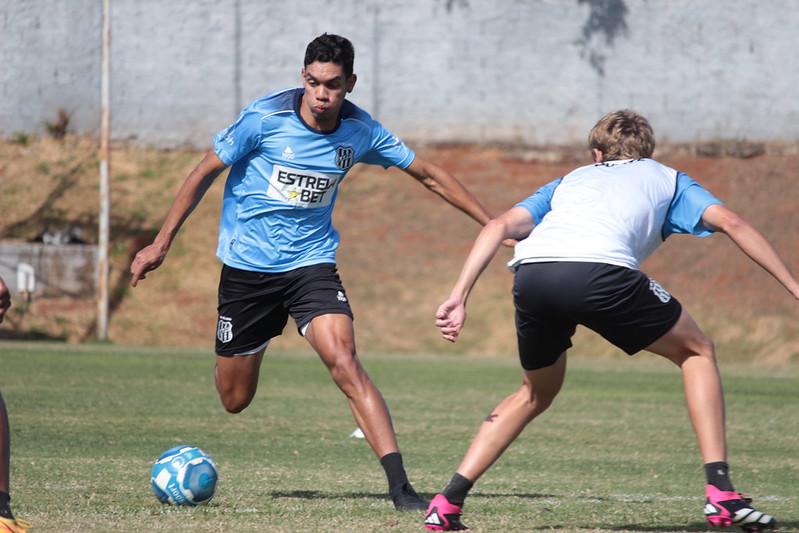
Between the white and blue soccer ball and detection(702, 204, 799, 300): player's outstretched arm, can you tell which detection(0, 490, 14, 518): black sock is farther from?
detection(702, 204, 799, 300): player's outstretched arm

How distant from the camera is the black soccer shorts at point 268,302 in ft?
19.8

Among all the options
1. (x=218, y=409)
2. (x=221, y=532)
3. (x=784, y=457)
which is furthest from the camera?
(x=218, y=409)

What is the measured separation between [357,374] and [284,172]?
124 centimetres

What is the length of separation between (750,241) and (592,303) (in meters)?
0.73

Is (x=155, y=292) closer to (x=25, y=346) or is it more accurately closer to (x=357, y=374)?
(x=25, y=346)

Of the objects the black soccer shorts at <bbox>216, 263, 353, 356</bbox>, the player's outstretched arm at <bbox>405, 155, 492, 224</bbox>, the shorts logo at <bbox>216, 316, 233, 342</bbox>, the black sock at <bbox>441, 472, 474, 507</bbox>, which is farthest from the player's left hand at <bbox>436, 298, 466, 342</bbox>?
the shorts logo at <bbox>216, 316, 233, 342</bbox>

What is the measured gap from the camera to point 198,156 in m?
28.3

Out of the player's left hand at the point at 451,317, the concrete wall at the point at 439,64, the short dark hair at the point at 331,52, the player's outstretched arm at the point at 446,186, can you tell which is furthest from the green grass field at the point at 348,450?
the concrete wall at the point at 439,64

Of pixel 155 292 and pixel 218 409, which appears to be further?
pixel 155 292

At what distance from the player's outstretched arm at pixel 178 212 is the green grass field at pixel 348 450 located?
1209 mm

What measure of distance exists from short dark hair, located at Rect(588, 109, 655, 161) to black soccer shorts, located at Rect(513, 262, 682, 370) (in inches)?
24.6

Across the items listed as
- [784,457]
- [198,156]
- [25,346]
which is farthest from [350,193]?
[784,457]

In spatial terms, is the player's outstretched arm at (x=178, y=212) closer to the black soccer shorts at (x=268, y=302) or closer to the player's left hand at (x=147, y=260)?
the player's left hand at (x=147, y=260)

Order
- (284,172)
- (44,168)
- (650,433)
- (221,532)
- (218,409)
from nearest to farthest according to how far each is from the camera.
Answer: (221,532) < (284,172) < (650,433) < (218,409) < (44,168)
